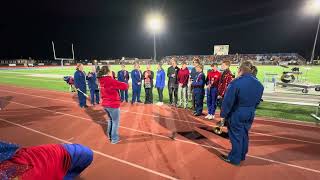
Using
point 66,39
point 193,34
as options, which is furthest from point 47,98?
point 193,34

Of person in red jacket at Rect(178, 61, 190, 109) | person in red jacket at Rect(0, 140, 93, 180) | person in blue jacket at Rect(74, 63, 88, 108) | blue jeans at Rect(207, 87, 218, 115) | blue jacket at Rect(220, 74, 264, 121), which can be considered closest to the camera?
person in red jacket at Rect(0, 140, 93, 180)

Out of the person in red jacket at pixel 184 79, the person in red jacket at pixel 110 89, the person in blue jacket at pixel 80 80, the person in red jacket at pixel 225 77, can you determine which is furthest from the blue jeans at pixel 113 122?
the person in blue jacket at pixel 80 80

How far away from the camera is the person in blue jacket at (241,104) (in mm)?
4746

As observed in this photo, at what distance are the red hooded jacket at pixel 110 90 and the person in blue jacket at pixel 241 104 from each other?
265 centimetres

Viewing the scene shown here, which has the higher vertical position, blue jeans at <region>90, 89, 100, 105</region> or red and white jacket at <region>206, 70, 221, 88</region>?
red and white jacket at <region>206, 70, 221, 88</region>

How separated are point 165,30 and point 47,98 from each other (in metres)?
55.7

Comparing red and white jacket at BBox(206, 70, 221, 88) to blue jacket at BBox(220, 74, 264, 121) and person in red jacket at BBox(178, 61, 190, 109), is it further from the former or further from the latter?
blue jacket at BBox(220, 74, 264, 121)

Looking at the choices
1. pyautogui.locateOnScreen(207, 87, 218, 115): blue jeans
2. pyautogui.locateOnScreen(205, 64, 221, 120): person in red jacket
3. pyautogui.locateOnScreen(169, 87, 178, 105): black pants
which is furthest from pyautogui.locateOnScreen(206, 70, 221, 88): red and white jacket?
pyautogui.locateOnScreen(169, 87, 178, 105): black pants

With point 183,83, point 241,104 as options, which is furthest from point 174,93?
point 241,104

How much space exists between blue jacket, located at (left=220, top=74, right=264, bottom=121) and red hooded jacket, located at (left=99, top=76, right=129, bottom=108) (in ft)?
8.71

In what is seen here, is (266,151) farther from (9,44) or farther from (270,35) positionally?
(9,44)

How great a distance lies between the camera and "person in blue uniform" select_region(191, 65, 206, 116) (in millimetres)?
9070

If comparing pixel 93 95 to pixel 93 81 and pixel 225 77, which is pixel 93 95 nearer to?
pixel 93 81

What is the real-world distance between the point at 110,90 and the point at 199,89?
4.29 metres
